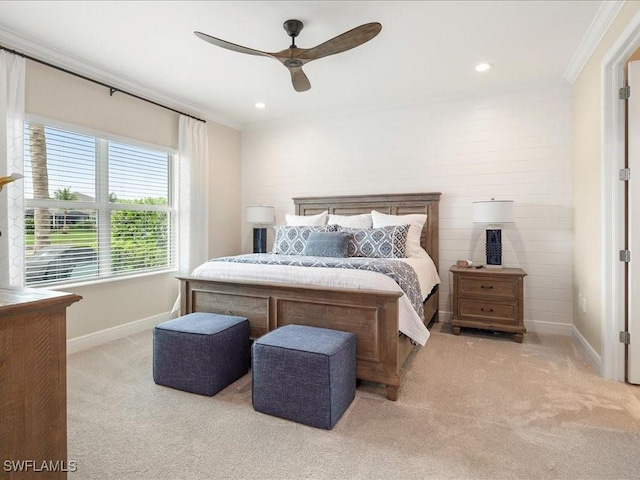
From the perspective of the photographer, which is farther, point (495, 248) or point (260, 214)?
point (260, 214)

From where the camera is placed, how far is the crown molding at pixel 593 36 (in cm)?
244

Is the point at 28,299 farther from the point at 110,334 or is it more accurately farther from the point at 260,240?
the point at 260,240

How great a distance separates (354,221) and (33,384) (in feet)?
11.1

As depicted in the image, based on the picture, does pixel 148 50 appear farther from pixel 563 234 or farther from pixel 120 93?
pixel 563 234

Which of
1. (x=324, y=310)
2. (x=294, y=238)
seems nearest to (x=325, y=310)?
(x=324, y=310)

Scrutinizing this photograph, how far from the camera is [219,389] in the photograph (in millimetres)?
2410

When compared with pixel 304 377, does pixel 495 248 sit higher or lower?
higher

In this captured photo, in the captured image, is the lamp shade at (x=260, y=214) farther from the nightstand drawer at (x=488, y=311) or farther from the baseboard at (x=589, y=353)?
the baseboard at (x=589, y=353)

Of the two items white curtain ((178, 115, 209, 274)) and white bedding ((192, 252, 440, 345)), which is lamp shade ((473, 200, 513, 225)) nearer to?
white bedding ((192, 252, 440, 345))

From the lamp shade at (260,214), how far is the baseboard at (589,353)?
147 inches

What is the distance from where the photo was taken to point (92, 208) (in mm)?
3480

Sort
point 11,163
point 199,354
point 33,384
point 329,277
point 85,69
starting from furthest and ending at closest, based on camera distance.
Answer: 1. point 85,69
2. point 11,163
3. point 329,277
4. point 199,354
5. point 33,384

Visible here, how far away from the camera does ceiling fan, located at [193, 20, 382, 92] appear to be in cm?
233

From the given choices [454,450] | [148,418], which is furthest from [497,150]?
[148,418]
